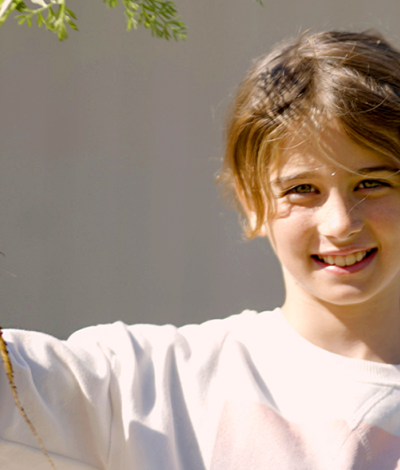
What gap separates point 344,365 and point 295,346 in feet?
0.36

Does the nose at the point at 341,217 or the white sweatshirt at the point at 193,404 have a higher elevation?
the nose at the point at 341,217

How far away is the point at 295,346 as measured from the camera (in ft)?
3.90

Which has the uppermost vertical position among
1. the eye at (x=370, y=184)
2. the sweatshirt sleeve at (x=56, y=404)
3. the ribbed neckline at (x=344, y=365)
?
the eye at (x=370, y=184)

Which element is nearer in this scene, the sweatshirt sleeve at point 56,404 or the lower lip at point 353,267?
the sweatshirt sleeve at point 56,404

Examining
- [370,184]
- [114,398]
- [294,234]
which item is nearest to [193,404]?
[114,398]

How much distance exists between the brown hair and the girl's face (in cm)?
4

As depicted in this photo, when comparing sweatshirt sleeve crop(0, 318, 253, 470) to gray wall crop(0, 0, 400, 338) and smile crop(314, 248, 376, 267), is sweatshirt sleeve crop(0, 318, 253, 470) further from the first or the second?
gray wall crop(0, 0, 400, 338)

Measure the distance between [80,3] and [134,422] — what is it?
2.23m

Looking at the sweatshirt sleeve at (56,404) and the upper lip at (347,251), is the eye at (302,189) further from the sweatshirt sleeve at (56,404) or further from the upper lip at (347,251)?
the sweatshirt sleeve at (56,404)

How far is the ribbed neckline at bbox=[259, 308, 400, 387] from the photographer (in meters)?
1.12

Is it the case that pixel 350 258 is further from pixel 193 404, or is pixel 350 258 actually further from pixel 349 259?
pixel 193 404

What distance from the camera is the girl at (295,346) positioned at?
100cm

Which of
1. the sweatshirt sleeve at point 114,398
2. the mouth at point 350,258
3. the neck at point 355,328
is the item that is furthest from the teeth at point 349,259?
the sweatshirt sleeve at point 114,398

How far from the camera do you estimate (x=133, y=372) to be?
105 centimetres
